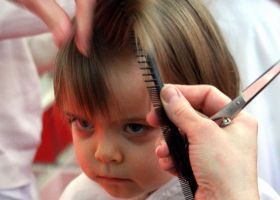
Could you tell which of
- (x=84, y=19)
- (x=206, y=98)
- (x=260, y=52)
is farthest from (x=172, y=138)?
(x=260, y=52)

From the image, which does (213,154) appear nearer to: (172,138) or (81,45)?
(172,138)

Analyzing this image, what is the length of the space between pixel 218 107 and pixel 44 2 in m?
→ 0.30

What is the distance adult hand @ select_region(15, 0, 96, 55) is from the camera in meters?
0.80

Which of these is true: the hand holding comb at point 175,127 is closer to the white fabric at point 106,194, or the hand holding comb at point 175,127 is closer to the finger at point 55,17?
the finger at point 55,17

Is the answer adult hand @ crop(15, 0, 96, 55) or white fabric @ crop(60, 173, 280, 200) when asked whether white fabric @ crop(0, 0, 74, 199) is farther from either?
adult hand @ crop(15, 0, 96, 55)

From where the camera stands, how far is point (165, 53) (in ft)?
2.98

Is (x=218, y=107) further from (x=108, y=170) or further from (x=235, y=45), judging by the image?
(x=235, y=45)

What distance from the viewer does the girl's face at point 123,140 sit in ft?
2.93

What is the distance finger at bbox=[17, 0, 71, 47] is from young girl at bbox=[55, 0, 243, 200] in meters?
0.07

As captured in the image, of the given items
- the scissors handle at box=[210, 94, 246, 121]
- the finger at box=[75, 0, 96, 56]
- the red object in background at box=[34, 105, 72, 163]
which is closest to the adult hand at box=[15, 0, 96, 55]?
the finger at box=[75, 0, 96, 56]

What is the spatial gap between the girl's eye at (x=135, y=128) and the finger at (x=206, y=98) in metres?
0.13

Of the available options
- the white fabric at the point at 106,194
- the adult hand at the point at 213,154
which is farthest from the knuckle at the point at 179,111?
the white fabric at the point at 106,194

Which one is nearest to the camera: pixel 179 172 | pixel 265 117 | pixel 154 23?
pixel 179 172

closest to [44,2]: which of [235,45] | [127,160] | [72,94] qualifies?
[72,94]
